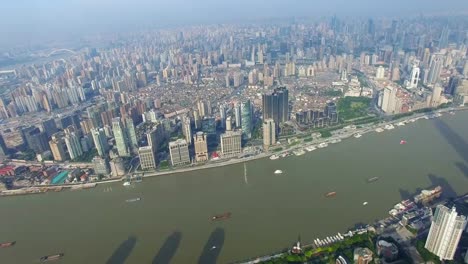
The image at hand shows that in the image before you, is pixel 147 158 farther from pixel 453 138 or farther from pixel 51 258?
pixel 453 138

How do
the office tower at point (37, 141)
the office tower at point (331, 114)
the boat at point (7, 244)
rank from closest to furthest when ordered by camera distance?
the boat at point (7, 244) → the office tower at point (37, 141) → the office tower at point (331, 114)

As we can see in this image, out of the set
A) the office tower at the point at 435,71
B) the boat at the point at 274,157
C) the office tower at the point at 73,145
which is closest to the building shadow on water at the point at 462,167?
the boat at the point at 274,157

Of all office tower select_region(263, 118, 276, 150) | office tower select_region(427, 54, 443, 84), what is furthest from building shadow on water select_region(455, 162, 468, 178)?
office tower select_region(427, 54, 443, 84)

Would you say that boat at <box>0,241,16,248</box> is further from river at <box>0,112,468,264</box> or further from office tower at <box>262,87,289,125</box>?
office tower at <box>262,87,289,125</box>

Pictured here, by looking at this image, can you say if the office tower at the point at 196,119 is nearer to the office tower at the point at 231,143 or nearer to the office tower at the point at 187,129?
the office tower at the point at 187,129

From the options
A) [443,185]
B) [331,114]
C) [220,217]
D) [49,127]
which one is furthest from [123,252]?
[331,114]
